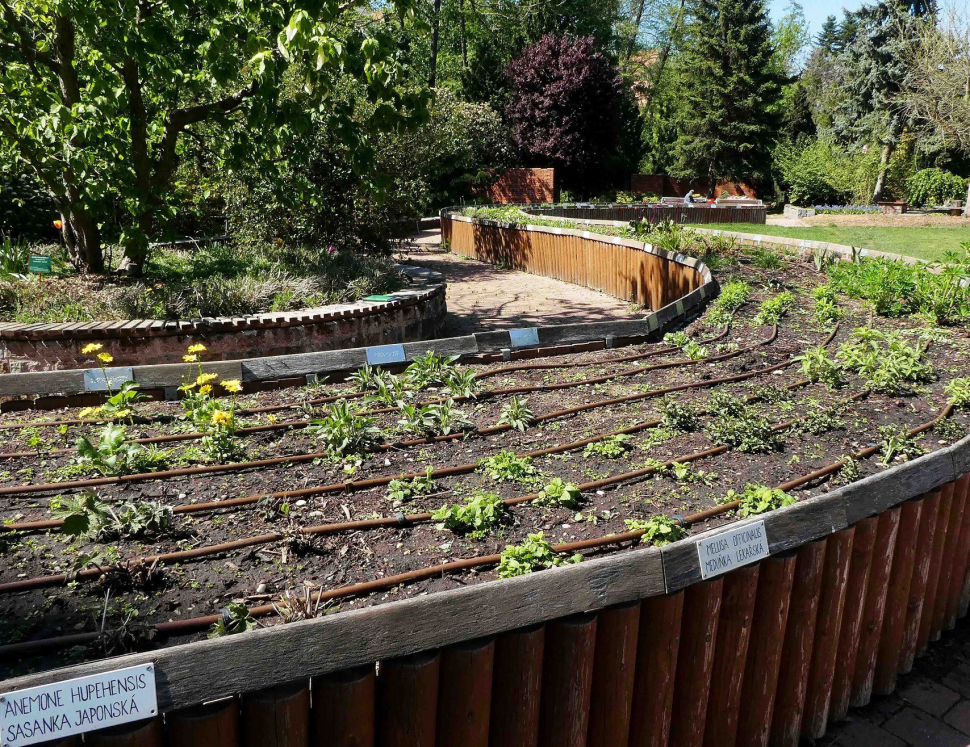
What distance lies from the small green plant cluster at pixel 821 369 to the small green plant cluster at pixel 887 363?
166 millimetres

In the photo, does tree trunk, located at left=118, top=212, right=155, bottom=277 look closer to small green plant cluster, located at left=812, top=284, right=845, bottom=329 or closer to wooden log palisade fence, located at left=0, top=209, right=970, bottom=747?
small green plant cluster, located at left=812, top=284, right=845, bottom=329

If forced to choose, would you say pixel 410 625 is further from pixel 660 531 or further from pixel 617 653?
pixel 660 531

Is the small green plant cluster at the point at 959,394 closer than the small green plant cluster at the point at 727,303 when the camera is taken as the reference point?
Yes

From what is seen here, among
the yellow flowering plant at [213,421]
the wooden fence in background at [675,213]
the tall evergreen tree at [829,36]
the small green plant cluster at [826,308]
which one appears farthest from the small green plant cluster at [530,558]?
the tall evergreen tree at [829,36]

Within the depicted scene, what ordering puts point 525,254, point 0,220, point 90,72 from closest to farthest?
1. point 90,72
2. point 0,220
3. point 525,254

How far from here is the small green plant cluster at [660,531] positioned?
3.10 meters

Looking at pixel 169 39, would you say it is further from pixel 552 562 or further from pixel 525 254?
pixel 525 254

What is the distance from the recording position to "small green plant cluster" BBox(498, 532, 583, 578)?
111 inches

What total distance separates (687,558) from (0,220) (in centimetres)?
1533

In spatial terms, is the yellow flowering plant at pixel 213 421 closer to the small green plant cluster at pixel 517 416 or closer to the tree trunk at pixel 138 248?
the small green plant cluster at pixel 517 416

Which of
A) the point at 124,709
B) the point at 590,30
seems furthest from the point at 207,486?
the point at 590,30

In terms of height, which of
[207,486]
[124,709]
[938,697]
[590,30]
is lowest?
[938,697]

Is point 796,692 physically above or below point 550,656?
below

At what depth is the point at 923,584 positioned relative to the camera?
348cm
